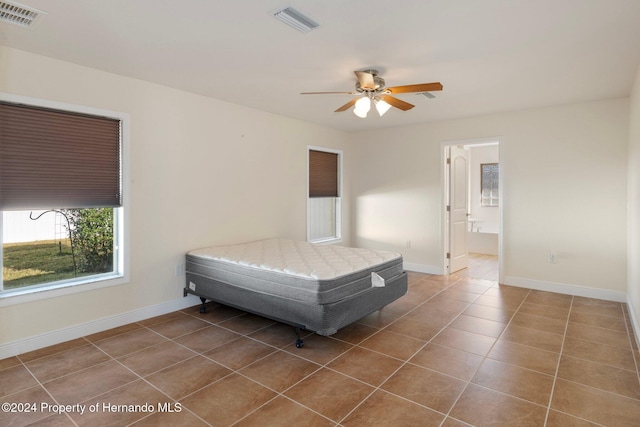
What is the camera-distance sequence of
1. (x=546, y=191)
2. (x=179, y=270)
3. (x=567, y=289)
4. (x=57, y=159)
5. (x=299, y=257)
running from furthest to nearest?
(x=546, y=191) < (x=567, y=289) < (x=179, y=270) < (x=299, y=257) < (x=57, y=159)

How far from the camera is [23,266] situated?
306 centimetres

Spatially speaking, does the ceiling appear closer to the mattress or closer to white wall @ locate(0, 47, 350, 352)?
white wall @ locate(0, 47, 350, 352)

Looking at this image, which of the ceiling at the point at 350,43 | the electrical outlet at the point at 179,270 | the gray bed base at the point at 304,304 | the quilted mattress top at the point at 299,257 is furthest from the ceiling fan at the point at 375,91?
the electrical outlet at the point at 179,270

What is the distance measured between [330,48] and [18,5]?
2061 mm

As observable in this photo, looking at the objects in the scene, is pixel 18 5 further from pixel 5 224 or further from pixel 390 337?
pixel 390 337

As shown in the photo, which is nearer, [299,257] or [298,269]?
[298,269]

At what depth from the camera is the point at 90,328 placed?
10.6 feet

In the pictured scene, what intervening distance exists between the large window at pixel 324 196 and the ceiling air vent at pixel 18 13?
376 centimetres

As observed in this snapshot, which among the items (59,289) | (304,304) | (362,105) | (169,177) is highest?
(362,105)

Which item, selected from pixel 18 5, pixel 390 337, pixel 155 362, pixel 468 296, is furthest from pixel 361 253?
pixel 18 5

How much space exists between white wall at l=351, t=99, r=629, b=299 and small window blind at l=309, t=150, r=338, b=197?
1066 mm

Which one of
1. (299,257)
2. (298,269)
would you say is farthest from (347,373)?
(299,257)

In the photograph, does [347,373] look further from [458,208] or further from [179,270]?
[458,208]

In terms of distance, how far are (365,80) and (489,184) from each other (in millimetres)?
6403
